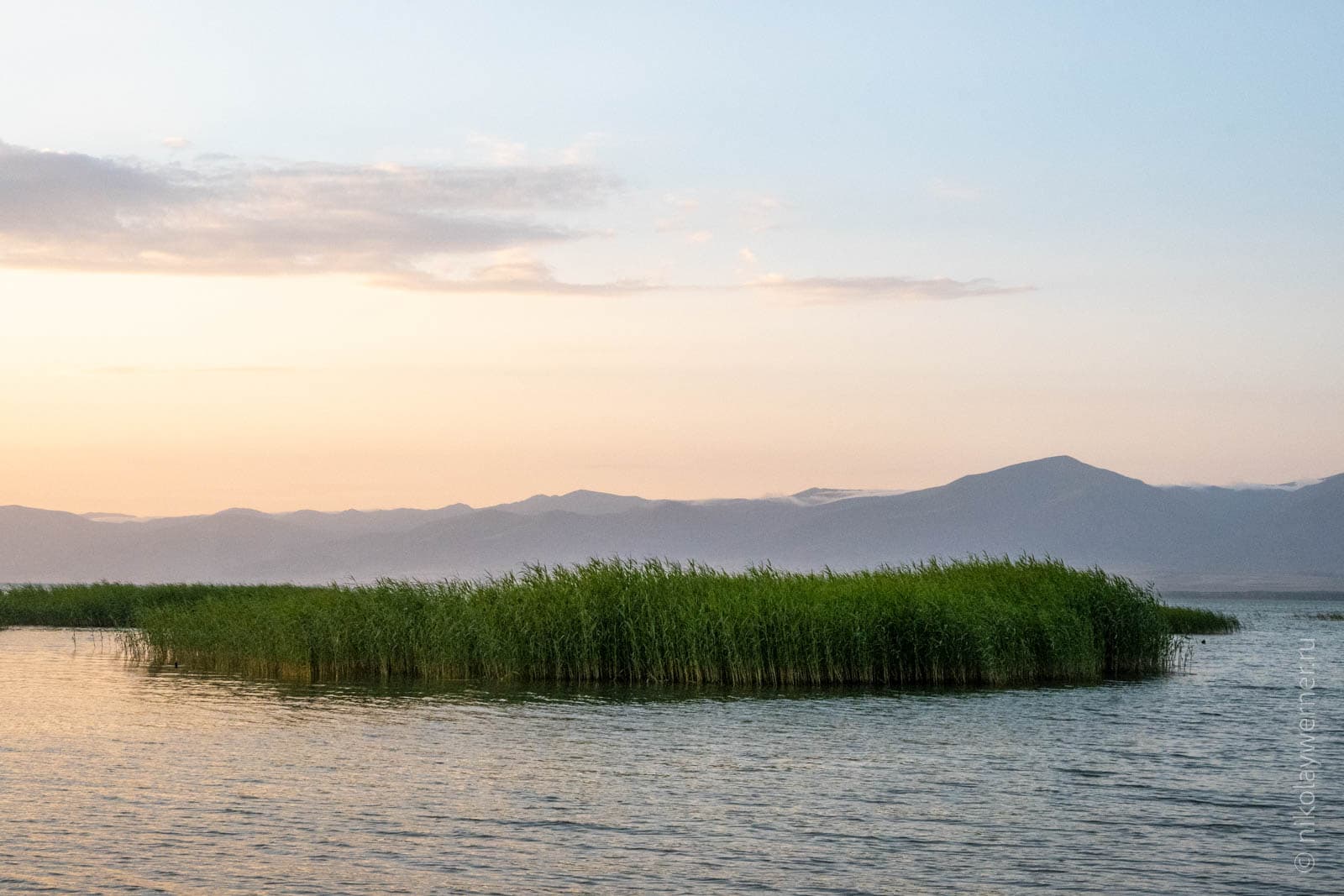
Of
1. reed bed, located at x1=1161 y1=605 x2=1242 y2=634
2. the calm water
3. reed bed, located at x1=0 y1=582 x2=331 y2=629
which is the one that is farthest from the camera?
reed bed, located at x1=1161 y1=605 x2=1242 y2=634

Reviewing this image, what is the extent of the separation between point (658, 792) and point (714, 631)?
15.5 metres

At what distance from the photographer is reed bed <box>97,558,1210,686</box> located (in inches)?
1469

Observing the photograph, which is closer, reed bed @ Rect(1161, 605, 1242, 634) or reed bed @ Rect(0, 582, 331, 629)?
reed bed @ Rect(0, 582, 331, 629)

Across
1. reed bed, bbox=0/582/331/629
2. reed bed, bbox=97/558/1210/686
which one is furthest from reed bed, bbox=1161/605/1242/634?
reed bed, bbox=0/582/331/629

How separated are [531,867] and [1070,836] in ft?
24.7

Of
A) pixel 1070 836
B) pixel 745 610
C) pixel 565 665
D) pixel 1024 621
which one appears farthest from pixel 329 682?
pixel 1070 836

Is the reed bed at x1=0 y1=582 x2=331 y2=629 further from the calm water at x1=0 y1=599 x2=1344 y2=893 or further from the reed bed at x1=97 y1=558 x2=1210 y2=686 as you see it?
the calm water at x1=0 y1=599 x2=1344 y2=893

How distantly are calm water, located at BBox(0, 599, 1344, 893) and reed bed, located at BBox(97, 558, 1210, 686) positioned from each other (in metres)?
2.51

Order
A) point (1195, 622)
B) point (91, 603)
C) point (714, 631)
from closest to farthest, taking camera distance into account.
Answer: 1. point (714, 631)
2. point (91, 603)
3. point (1195, 622)

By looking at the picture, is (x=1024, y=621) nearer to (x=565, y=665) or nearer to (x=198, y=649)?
(x=565, y=665)

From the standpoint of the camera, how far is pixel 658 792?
861 inches

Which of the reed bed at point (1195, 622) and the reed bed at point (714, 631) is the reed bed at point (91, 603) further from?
the reed bed at point (1195, 622)

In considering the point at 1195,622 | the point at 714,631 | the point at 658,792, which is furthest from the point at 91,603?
the point at 1195,622

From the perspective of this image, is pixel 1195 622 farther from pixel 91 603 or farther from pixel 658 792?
pixel 91 603
